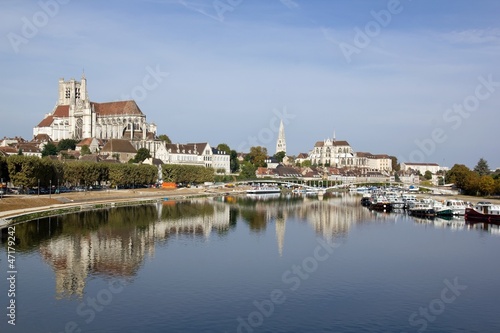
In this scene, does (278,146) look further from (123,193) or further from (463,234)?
(463,234)

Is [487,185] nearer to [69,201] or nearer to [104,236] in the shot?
[69,201]

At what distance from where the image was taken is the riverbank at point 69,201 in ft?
128

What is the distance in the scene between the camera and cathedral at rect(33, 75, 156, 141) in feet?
363

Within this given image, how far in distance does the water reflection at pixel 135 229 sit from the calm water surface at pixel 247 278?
0.13m

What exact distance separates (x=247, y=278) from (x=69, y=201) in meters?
30.7

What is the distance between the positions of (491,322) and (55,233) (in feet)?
80.3

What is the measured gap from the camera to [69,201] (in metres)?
50.2

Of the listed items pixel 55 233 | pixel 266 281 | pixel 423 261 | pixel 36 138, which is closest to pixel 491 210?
pixel 423 261

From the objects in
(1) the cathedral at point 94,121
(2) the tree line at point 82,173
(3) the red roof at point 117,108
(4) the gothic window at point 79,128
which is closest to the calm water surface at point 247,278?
(2) the tree line at point 82,173

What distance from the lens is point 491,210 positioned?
157ft

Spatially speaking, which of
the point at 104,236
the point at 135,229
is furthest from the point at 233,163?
the point at 104,236

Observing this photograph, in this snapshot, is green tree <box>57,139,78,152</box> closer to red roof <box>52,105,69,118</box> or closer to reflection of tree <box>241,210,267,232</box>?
red roof <box>52,105,69,118</box>

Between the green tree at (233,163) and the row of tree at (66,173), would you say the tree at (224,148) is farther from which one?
the row of tree at (66,173)

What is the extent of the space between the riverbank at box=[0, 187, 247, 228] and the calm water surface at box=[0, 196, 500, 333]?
6.25ft
